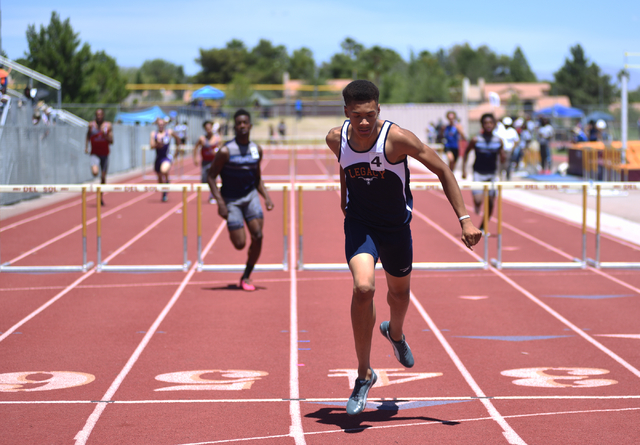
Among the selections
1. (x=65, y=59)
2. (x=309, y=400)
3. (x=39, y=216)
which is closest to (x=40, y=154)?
(x=39, y=216)

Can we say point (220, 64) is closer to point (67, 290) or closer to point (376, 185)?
point (67, 290)

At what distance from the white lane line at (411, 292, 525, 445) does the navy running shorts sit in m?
1.06

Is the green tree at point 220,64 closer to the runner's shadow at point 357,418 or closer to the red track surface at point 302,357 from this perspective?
the red track surface at point 302,357

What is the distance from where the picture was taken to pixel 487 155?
13281 millimetres

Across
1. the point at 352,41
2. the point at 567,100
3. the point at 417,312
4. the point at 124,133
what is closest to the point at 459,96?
the point at 567,100

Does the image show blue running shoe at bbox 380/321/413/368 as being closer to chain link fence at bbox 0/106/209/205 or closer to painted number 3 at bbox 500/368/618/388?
painted number 3 at bbox 500/368/618/388

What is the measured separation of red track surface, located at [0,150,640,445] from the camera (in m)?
4.88

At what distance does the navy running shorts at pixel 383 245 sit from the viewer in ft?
16.4

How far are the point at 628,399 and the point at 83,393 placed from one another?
3.74 metres

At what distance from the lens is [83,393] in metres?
5.55

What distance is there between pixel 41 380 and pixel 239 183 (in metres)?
3.61

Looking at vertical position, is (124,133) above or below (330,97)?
below

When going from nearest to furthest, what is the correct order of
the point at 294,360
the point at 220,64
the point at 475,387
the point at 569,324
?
the point at 475,387
the point at 294,360
the point at 569,324
the point at 220,64

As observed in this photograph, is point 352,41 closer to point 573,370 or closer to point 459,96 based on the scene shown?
point 459,96
